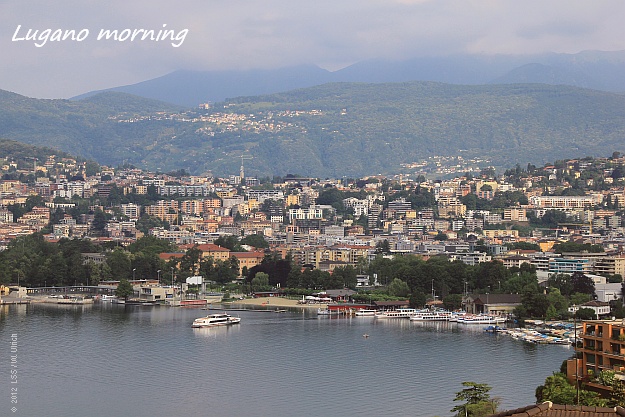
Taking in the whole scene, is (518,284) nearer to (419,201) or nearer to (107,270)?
Result: (107,270)

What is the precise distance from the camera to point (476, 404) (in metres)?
13.3

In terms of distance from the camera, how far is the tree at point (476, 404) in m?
13.1

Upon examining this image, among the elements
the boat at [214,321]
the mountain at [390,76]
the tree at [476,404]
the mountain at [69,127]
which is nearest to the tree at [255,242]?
the boat at [214,321]

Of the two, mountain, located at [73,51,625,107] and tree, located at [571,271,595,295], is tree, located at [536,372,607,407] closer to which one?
tree, located at [571,271,595,295]

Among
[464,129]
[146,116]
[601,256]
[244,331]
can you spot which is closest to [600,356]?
[244,331]

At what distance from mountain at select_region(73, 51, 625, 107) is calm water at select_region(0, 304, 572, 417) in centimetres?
13914

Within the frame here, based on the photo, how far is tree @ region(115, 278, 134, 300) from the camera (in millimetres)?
32156

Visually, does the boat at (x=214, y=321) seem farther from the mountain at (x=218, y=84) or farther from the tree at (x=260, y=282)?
the mountain at (x=218, y=84)

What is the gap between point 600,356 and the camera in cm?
1394

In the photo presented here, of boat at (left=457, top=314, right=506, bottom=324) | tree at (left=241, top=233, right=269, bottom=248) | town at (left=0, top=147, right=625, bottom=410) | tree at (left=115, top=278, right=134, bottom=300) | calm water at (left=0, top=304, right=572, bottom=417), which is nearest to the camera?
calm water at (left=0, top=304, right=572, bottom=417)

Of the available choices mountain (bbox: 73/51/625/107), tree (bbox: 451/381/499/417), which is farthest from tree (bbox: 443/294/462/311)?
mountain (bbox: 73/51/625/107)

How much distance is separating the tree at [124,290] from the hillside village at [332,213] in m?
3.44

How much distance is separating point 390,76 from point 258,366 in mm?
156949

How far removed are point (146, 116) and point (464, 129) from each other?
36.3 metres
